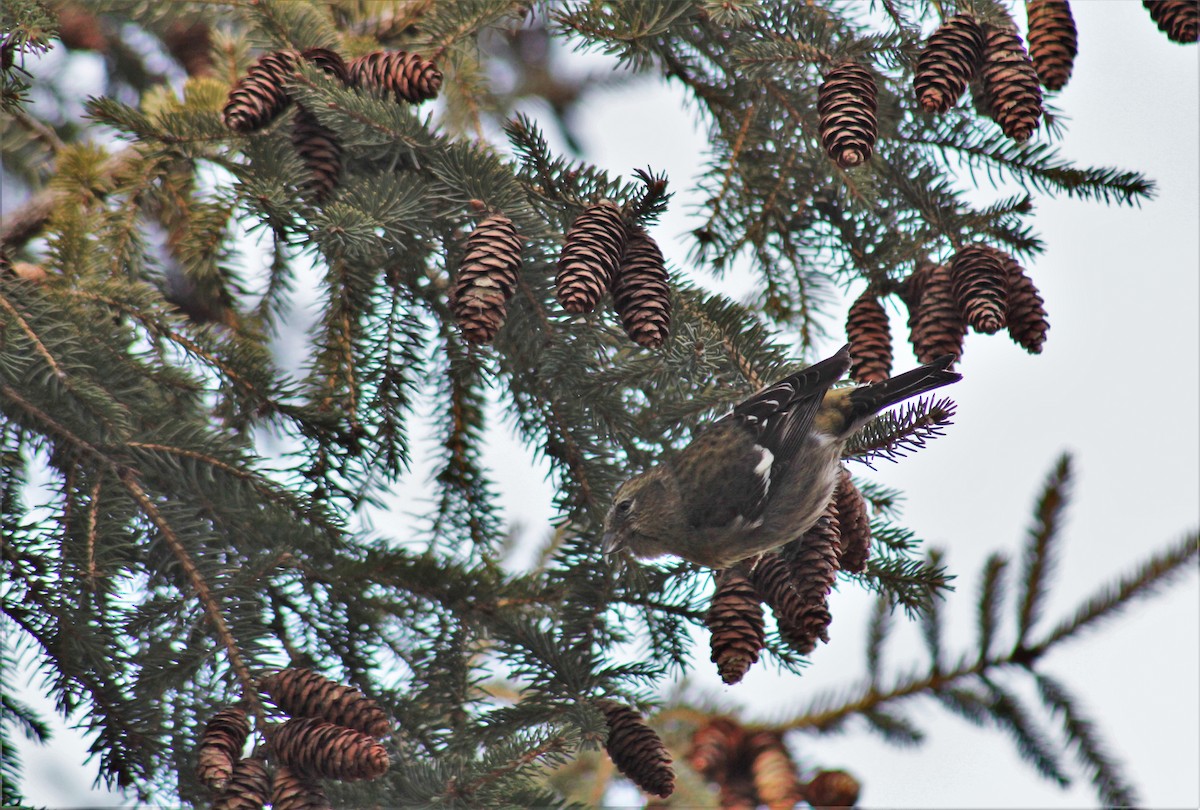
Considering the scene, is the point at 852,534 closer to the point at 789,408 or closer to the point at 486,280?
the point at 789,408

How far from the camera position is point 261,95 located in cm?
253

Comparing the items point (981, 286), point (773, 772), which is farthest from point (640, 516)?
point (773, 772)

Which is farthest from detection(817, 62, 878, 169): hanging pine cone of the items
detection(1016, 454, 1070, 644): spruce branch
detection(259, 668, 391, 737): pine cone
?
detection(1016, 454, 1070, 644): spruce branch

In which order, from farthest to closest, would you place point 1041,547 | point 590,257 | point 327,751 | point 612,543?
point 1041,547, point 612,543, point 590,257, point 327,751

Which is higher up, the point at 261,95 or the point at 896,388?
the point at 261,95

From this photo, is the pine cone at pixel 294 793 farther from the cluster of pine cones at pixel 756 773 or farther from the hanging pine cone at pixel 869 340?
the cluster of pine cones at pixel 756 773

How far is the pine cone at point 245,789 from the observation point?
1.97 m

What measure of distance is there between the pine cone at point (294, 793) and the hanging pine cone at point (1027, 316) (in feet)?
6.15

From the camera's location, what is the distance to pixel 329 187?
106 inches

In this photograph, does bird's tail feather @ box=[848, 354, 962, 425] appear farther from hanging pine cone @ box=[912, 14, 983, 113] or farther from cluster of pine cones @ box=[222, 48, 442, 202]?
cluster of pine cones @ box=[222, 48, 442, 202]

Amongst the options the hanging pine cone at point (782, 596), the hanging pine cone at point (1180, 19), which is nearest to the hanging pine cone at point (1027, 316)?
the hanging pine cone at point (1180, 19)

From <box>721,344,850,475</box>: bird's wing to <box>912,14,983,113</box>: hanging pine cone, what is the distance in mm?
660

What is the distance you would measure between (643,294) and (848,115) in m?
0.59

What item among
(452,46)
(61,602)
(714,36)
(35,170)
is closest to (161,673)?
(61,602)
